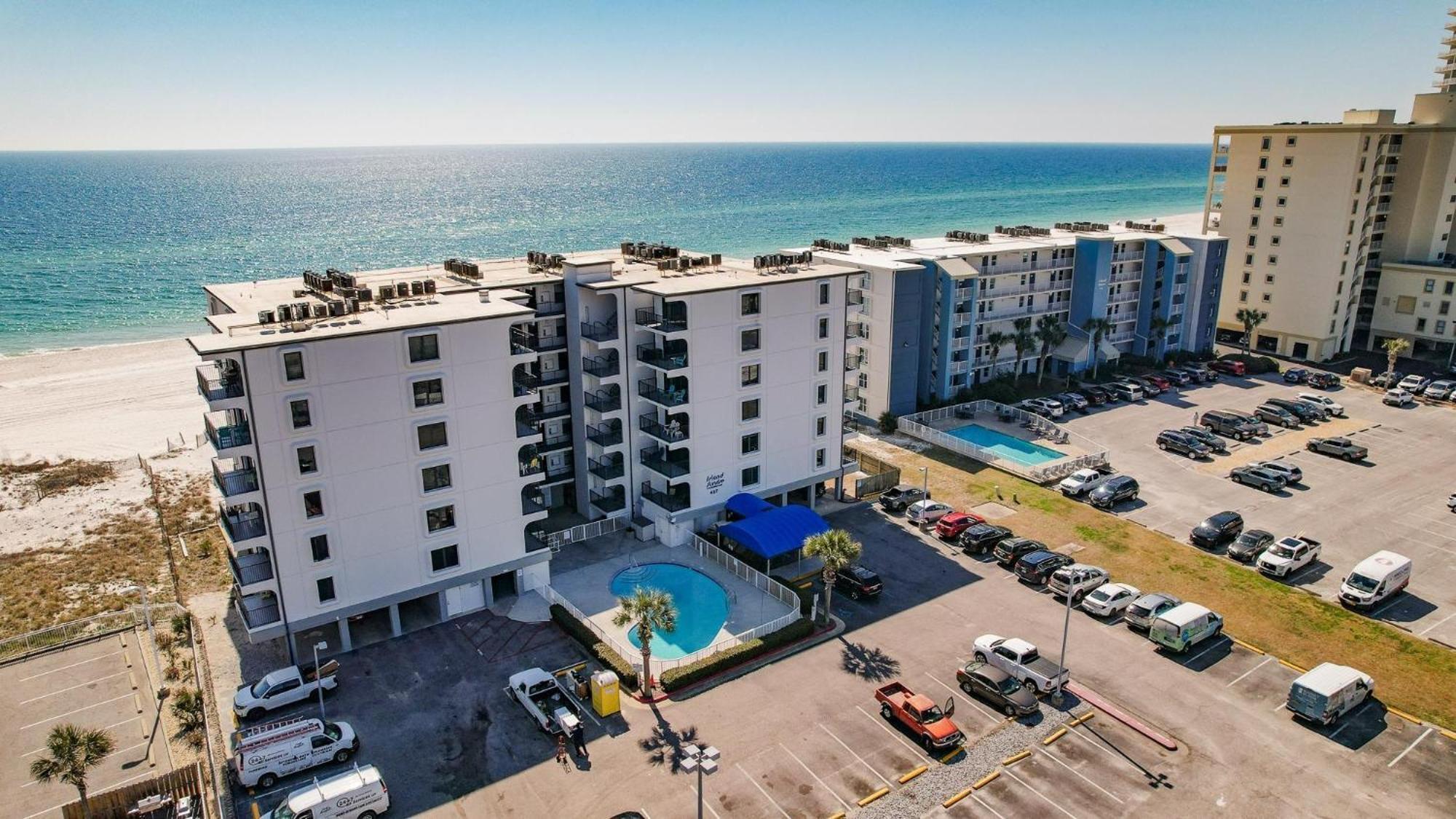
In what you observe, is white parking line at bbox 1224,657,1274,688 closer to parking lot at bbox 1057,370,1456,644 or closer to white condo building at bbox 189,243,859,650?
parking lot at bbox 1057,370,1456,644

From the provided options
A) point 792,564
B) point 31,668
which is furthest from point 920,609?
point 31,668

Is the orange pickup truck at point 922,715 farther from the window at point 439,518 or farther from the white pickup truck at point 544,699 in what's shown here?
the window at point 439,518

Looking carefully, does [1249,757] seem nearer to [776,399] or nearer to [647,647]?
[647,647]

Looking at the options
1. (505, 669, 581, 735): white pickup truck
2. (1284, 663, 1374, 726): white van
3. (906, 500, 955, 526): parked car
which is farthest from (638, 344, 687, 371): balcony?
(1284, 663, 1374, 726): white van

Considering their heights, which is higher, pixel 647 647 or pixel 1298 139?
pixel 1298 139

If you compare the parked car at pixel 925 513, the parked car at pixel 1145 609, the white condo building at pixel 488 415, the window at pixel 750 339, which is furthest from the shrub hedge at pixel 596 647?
the parked car at pixel 1145 609

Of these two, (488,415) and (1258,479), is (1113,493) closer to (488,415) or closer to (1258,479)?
(1258,479)
